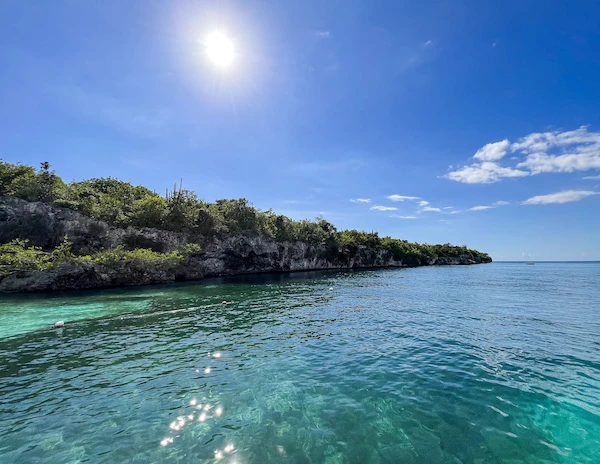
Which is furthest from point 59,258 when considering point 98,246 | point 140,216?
point 140,216

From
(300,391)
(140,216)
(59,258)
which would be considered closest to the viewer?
(300,391)

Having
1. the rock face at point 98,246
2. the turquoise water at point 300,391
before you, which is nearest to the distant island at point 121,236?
the rock face at point 98,246

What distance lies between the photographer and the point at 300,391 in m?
9.41

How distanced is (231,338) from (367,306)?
46.8 ft

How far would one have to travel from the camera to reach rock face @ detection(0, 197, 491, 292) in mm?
35500

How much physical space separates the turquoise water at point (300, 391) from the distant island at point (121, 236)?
1930 centimetres

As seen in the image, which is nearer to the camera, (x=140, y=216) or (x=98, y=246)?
(x=98, y=246)

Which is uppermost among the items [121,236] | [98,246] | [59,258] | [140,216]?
[140,216]

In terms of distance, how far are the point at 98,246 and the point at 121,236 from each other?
141 inches

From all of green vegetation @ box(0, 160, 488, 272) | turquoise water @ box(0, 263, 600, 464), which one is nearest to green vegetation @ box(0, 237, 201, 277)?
green vegetation @ box(0, 160, 488, 272)

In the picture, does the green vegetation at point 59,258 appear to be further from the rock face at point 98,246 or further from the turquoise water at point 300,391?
the turquoise water at point 300,391

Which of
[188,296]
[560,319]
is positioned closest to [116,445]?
[188,296]

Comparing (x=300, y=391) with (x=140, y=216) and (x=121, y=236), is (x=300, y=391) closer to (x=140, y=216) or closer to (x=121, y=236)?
(x=121, y=236)

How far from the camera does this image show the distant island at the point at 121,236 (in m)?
35.9
